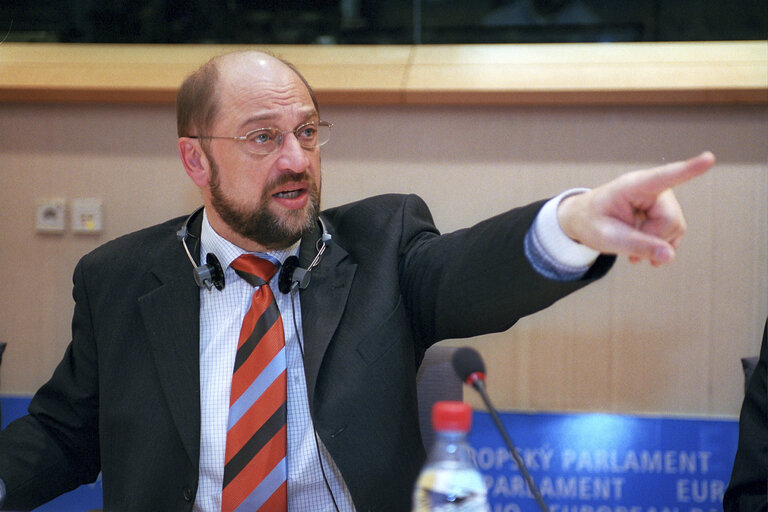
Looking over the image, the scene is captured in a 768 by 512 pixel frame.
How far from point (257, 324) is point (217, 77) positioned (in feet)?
1.75

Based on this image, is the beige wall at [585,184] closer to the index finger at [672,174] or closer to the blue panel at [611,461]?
the blue panel at [611,461]

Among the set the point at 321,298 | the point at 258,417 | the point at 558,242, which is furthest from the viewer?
the point at 321,298

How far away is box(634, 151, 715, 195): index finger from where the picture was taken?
2.91 feet

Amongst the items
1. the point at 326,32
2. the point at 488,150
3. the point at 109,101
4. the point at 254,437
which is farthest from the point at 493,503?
the point at 109,101

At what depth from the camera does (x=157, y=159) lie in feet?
8.79

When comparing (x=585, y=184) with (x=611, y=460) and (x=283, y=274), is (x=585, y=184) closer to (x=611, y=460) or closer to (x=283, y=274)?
(x=611, y=460)

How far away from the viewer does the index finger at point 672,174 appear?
888mm

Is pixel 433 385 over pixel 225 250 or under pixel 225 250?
under

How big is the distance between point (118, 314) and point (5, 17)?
5.82 ft

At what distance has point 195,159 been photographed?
174cm

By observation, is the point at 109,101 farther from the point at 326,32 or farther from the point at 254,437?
the point at 254,437

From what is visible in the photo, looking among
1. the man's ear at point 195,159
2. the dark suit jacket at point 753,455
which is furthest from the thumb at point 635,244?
the man's ear at point 195,159

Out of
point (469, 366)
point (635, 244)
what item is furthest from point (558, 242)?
point (469, 366)

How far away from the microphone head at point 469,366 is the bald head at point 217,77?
88 centimetres
